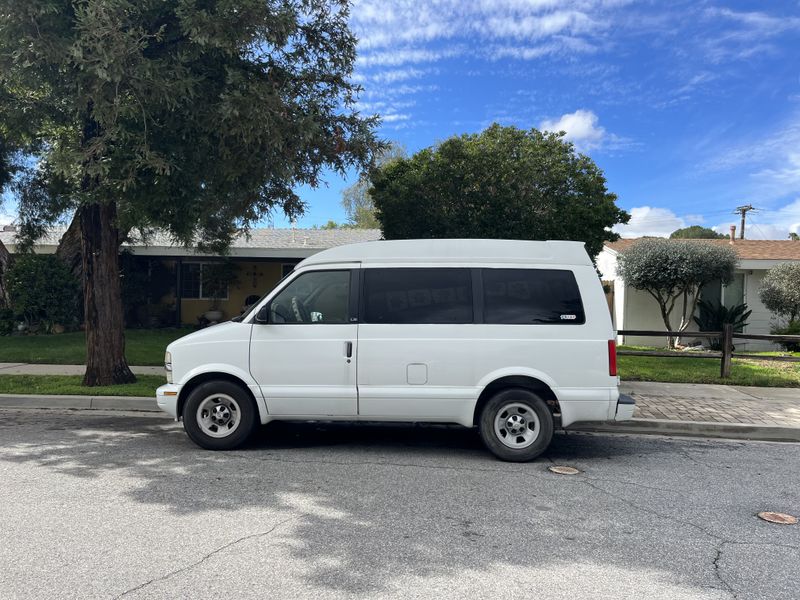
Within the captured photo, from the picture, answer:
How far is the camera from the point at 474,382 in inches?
232

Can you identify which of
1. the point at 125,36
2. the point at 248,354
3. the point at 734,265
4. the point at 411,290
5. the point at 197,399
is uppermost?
the point at 125,36

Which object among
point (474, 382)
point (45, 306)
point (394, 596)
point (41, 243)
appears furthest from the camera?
point (41, 243)

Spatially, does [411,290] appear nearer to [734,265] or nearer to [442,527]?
[442,527]

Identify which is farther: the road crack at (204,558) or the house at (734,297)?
the house at (734,297)

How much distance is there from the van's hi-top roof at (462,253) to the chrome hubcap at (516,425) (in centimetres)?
155

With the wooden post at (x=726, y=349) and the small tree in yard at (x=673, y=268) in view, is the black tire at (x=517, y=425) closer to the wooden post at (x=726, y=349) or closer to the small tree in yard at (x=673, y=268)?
the wooden post at (x=726, y=349)

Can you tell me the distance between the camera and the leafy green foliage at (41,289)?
1667 cm

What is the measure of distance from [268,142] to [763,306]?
16.0 m

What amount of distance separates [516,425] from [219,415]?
3126 millimetres

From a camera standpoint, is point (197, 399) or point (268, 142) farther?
point (268, 142)

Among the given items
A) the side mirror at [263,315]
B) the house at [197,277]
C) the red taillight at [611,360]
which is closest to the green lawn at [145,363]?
the side mirror at [263,315]

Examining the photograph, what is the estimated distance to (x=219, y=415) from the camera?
6.16 meters

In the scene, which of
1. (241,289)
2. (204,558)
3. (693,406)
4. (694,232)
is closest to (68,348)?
(241,289)

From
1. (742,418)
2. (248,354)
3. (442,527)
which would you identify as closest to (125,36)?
(248,354)
